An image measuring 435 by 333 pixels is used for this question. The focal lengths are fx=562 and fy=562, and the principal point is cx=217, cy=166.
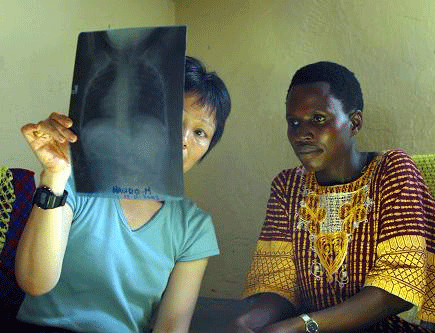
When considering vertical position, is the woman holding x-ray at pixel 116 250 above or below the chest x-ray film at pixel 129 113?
below

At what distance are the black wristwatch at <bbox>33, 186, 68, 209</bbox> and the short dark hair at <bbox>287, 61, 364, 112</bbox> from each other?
0.72 meters

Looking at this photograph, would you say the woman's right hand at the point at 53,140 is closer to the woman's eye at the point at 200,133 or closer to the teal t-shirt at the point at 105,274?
the teal t-shirt at the point at 105,274

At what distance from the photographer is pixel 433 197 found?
144cm

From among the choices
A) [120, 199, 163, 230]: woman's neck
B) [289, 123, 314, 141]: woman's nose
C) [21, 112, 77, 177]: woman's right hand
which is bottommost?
[120, 199, 163, 230]: woman's neck

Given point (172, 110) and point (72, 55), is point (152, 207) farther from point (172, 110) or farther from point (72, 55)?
point (72, 55)

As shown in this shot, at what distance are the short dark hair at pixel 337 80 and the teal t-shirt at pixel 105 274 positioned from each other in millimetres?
553

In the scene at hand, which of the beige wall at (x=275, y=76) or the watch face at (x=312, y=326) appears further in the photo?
the beige wall at (x=275, y=76)

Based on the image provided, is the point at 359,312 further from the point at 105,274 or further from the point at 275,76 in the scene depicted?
the point at 275,76

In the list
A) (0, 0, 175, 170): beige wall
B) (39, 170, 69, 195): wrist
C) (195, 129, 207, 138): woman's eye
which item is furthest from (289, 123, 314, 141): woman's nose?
(0, 0, 175, 170): beige wall

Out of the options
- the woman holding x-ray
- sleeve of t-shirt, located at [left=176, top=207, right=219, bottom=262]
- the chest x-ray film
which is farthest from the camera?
sleeve of t-shirt, located at [left=176, top=207, right=219, bottom=262]

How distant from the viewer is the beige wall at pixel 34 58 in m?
1.62

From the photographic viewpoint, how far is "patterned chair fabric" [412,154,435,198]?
4.76 ft

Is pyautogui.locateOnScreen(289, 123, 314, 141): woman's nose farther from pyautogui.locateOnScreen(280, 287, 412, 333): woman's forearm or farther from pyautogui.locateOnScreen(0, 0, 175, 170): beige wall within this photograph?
pyautogui.locateOnScreen(0, 0, 175, 170): beige wall

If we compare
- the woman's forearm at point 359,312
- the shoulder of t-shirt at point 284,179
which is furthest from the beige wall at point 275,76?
the woman's forearm at point 359,312
